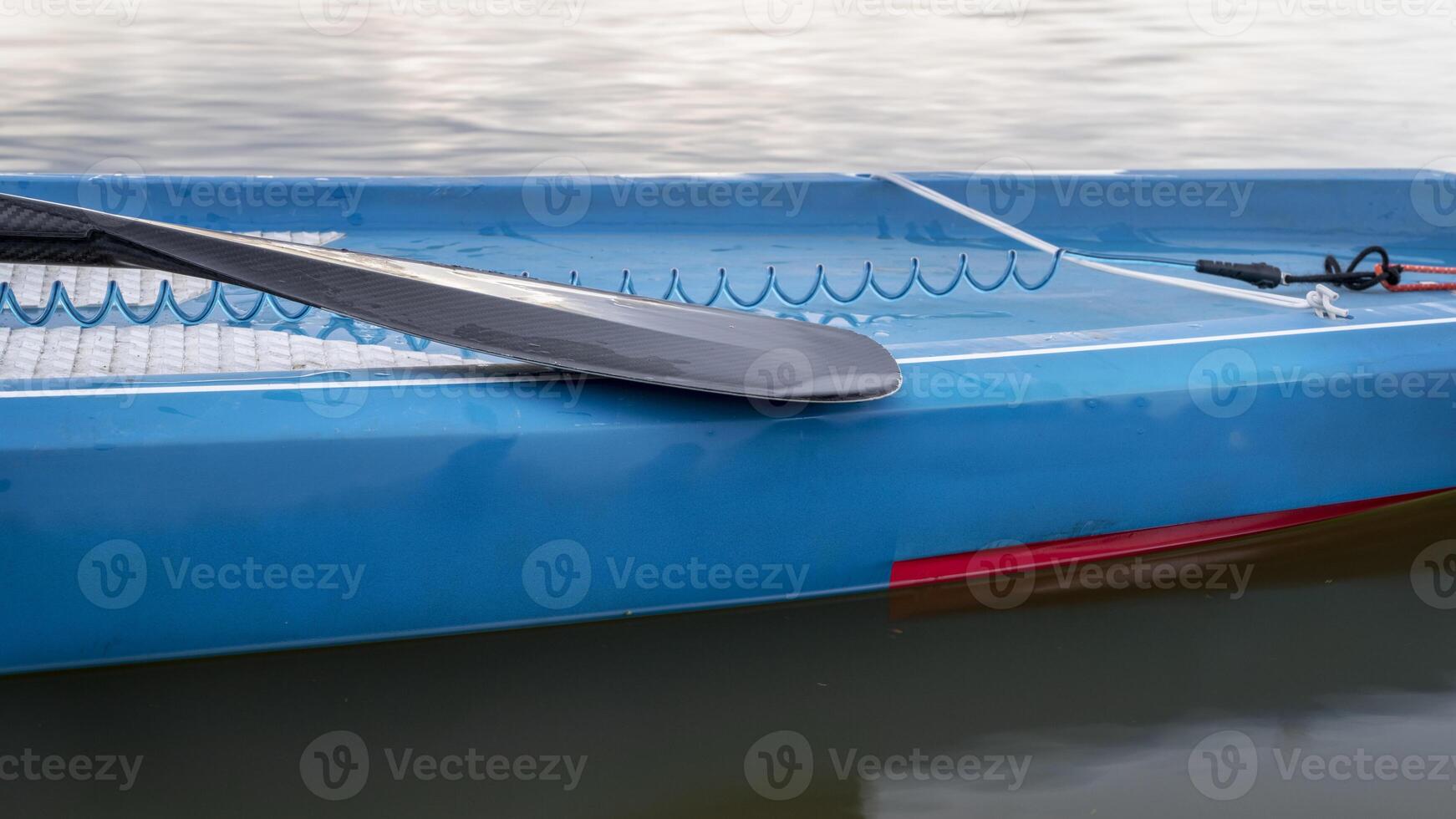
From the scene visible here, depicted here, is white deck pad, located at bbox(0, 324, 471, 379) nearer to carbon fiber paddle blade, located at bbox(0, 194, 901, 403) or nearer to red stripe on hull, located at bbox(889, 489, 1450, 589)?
carbon fiber paddle blade, located at bbox(0, 194, 901, 403)

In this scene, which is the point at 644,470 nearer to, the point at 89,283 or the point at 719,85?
the point at 89,283

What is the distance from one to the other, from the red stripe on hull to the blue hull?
0.10 feet

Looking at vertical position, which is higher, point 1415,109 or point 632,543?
point 632,543

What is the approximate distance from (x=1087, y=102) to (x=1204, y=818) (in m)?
5.59

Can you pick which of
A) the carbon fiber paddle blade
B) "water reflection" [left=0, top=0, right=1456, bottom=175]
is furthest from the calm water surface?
"water reflection" [left=0, top=0, right=1456, bottom=175]

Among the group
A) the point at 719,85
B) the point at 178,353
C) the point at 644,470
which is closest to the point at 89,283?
the point at 178,353

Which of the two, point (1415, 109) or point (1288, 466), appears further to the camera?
point (1415, 109)

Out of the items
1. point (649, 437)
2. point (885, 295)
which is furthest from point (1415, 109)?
point (649, 437)

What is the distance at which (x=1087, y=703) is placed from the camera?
5.92 ft

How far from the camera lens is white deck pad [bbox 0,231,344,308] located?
2.32 meters

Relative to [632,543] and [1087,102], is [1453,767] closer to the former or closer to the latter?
[632,543]

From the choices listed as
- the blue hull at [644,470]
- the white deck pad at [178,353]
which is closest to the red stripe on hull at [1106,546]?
the blue hull at [644,470]

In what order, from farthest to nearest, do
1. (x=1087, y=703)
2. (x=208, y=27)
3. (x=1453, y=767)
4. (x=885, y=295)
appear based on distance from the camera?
(x=208, y=27), (x=885, y=295), (x=1087, y=703), (x=1453, y=767)

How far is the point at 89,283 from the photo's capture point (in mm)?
2457
